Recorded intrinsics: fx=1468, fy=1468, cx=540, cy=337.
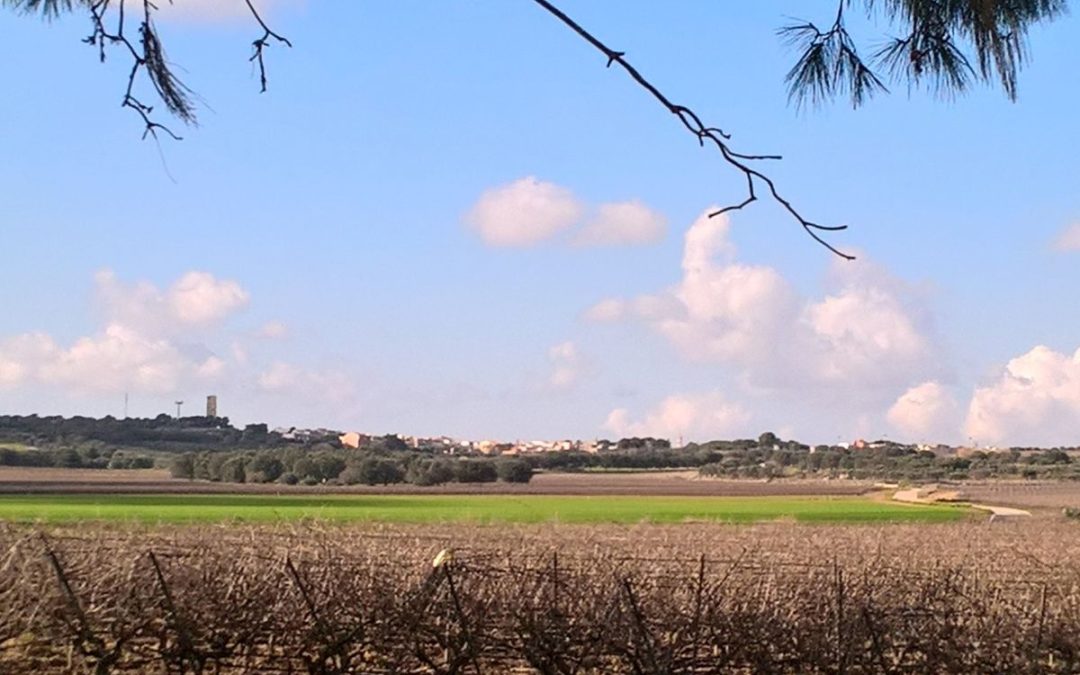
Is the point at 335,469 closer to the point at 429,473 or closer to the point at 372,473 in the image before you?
the point at 372,473

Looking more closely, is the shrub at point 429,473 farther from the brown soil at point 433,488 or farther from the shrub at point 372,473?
the brown soil at point 433,488

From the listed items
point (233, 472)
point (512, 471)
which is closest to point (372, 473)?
point (233, 472)

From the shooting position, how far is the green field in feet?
163

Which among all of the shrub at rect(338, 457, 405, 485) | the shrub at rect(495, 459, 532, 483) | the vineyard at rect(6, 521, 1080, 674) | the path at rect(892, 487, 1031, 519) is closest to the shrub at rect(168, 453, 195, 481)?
the shrub at rect(338, 457, 405, 485)

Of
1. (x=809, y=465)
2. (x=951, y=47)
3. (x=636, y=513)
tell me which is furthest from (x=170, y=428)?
(x=951, y=47)

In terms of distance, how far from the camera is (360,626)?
419 inches

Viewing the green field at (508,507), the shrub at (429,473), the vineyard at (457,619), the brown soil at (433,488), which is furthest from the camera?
the shrub at (429,473)


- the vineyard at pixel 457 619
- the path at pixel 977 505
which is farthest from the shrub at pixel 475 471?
the vineyard at pixel 457 619

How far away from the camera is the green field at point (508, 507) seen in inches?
1950

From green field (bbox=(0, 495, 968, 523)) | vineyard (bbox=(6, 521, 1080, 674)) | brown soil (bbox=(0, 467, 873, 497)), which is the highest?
brown soil (bbox=(0, 467, 873, 497))

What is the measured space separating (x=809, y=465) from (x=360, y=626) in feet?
328

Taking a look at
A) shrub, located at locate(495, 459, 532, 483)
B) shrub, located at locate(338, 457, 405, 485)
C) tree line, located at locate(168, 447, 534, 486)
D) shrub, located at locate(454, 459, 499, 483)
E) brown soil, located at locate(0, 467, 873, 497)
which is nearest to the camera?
brown soil, located at locate(0, 467, 873, 497)

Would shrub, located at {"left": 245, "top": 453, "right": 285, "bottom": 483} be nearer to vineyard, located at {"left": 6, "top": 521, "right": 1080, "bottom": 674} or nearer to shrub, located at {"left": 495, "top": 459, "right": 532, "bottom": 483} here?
shrub, located at {"left": 495, "top": 459, "right": 532, "bottom": 483}

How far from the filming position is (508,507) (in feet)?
194
